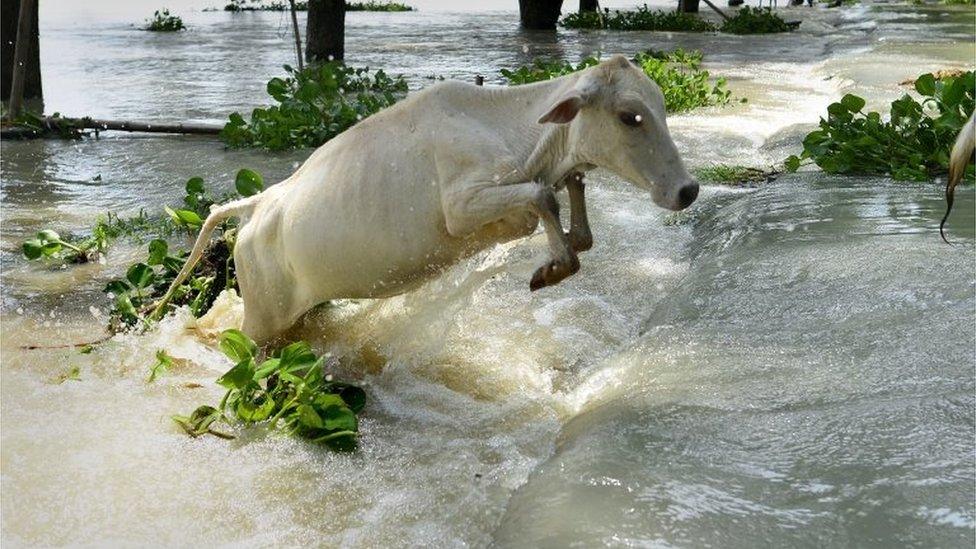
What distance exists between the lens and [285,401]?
4977mm

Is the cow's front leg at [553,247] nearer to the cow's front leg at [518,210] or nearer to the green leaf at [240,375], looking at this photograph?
the cow's front leg at [518,210]

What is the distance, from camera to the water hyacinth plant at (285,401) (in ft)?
15.6

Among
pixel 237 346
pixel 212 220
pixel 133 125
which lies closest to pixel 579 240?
pixel 237 346

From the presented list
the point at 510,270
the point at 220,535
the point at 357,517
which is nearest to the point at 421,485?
the point at 357,517

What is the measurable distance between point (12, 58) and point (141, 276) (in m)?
8.63

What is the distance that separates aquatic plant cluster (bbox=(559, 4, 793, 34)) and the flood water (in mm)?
16693

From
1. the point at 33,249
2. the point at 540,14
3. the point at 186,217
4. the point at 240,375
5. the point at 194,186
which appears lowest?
the point at 240,375

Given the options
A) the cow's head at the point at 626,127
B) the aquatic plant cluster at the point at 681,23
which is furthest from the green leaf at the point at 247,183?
the aquatic plant cluster at the point at 681,23

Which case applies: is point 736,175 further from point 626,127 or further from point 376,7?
point 376,7

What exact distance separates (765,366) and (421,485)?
1.47m

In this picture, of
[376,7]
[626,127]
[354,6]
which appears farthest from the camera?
[354,6]

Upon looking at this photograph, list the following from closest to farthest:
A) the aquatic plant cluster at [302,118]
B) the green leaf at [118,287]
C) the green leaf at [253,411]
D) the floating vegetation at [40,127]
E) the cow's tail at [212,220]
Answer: the green leaf at [253,411] → the cow's tail at [212,220] → the green leaf at [118,287] → the aquatic plant cluster at [302,118] → the floating vegetation at [40,127]

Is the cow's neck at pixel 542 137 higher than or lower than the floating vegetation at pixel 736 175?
higher

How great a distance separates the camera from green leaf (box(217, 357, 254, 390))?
4840mm
